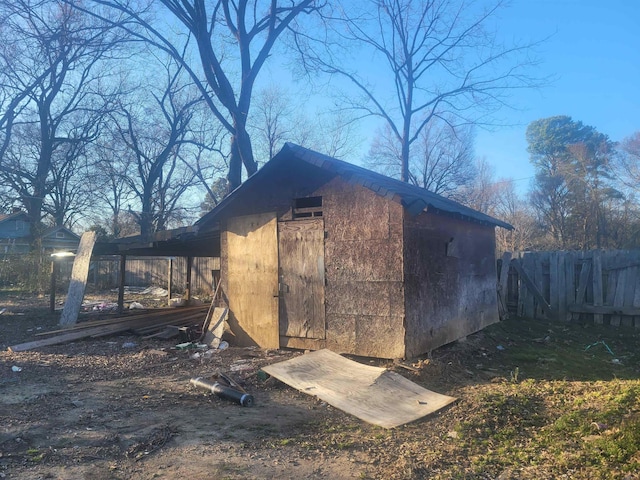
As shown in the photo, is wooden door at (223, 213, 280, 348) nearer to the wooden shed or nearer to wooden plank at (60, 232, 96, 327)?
the wooden shed

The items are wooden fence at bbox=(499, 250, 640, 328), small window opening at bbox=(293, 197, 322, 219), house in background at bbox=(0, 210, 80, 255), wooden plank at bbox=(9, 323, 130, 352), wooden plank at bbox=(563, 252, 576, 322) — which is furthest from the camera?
house in background at bbox=(0, 210, 80, 255)

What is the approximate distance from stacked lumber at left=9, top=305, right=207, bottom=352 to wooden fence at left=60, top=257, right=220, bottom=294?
405 inches

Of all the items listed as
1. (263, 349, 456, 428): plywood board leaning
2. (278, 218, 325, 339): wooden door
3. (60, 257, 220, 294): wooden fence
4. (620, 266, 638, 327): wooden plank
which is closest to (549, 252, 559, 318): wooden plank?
(620, 266, 638, 327): wooden plank

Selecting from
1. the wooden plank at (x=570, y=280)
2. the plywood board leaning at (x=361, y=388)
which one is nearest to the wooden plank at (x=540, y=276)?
the wooden plank at (x=570, y=280)

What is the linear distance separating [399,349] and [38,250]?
73.4 ft

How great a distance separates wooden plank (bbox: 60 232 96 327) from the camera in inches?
465

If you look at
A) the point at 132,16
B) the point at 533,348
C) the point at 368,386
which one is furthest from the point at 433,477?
the point at 132,16

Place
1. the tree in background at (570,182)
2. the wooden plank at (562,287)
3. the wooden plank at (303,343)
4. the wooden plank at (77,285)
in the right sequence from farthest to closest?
1. the tree in background at (570,182)
2. the wooden plank at (562,287)
3. the wooden plank at (77,285)
4. the wooden plank at (303,343)

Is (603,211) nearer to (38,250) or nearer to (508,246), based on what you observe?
(508,246)

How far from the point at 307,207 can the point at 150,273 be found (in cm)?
2097

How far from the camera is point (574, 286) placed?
12430 mm

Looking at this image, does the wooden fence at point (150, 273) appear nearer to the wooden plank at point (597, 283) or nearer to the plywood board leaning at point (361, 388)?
the plywood board leaning at point (361, 388)

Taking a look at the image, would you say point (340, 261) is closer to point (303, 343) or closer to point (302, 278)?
point (302, 278)

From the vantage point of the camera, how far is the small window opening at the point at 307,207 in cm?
887
